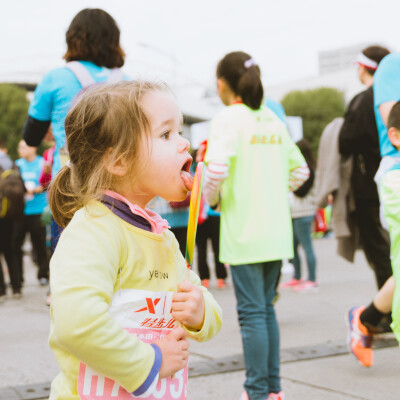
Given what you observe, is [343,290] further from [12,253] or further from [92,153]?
[92,153]

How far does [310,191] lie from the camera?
7672mm

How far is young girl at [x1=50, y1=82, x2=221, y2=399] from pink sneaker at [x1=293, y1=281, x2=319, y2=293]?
5.67 meters

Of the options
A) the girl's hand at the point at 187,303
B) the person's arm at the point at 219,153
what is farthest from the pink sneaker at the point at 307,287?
the girl's hand at the point at 187,303

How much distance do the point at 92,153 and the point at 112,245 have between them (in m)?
0.26

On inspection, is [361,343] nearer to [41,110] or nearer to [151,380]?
[41,110]

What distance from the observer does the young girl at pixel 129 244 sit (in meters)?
1.50

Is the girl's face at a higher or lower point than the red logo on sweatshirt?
higher

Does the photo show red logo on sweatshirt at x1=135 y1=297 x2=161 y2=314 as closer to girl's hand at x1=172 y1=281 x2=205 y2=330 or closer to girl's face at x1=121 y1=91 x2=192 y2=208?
girl's hand at x1=172 y1=281 x2=205 y2=330

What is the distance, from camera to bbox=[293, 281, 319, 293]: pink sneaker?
731 centimetres

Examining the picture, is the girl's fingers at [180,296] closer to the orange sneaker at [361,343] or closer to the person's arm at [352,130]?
the orange sneaker at [361,343]

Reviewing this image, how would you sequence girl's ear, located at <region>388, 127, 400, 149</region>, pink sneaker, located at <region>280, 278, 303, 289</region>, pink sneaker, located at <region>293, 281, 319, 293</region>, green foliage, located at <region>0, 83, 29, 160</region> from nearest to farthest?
girl's ear, located at <region>388, 127, 400, 149</region>
pink sneaker, located at <region>293, 281, 319, 293</region>
pink sneaker, located at <region>280, 278, 303, 289</region>
green foliage, located at <region>0, 83, 29, 160</region>

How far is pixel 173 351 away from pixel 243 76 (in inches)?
87.0

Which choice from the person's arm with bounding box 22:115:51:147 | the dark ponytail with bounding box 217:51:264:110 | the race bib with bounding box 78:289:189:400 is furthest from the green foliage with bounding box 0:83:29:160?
the race bib with bounding box 78:289:189:400

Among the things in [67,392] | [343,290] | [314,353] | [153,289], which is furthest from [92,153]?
[343,290]
